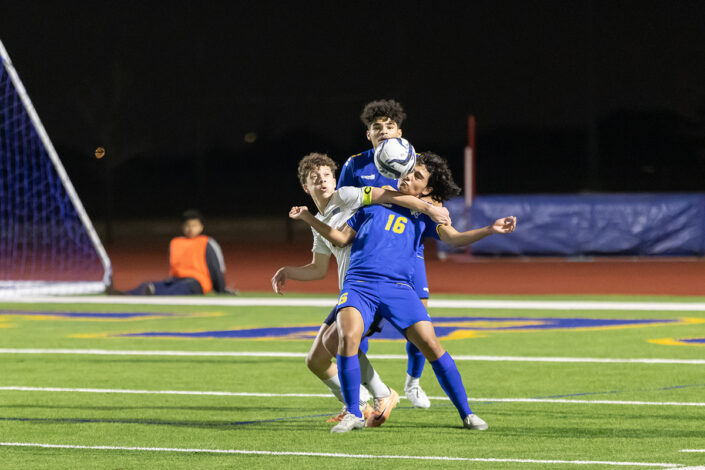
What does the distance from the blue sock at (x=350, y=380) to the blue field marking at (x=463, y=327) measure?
6.21 metres

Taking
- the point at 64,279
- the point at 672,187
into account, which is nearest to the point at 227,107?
the point at 672,187

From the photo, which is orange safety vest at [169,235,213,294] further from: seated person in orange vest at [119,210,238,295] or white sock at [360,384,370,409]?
white sock at [360,384,370,409]

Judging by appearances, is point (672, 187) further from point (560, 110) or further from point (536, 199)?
point (536, 199)

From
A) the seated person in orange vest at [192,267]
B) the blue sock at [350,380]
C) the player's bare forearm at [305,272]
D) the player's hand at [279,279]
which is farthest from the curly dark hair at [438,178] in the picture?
the seated person in orange vest at [192,267]

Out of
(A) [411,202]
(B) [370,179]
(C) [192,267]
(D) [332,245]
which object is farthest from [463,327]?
(A) [411,202]

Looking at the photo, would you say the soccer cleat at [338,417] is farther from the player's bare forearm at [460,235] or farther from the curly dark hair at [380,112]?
the curly dark hair at [380,112]

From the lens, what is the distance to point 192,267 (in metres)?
21.3

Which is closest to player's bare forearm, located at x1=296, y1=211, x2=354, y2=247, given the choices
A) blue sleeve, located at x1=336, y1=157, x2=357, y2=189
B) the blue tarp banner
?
blue sleeve, located at x1=336, y1=157, x2=357, y2=189

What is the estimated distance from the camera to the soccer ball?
841 centimetres

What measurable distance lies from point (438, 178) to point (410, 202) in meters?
0.39

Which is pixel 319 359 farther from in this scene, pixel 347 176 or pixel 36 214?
pixel 36 214

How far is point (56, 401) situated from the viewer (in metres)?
9.89

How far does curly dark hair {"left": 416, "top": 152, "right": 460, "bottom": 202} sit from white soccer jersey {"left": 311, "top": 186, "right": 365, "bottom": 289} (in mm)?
478

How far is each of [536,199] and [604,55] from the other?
13625 millimetres
